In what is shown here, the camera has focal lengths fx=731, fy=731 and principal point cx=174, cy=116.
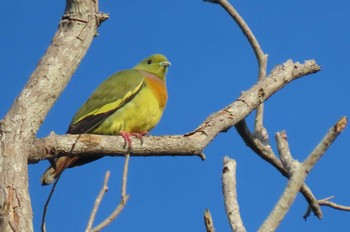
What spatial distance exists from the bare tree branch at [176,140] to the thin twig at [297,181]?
1.98m

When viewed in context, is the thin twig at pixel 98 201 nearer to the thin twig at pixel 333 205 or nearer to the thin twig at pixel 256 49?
the thin twig at pixel 333 205

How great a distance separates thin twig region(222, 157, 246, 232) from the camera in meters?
4.48

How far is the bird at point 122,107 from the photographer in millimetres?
7121

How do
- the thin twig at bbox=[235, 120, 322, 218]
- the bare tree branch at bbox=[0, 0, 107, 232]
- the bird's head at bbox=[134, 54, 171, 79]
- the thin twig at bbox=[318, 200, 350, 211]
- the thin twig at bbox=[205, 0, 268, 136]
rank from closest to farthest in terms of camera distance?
the bare tree branch at bbox=[0, 0, 107, 232] → the thin twig at bbox=[318, 200, 350, 211] → the thin twig at bbox=[235, 120, 322, 218] → the thin twig at bbox=[205, 0, 268, 136] → the bird's head at bbox=[134, 54, 171, 79]

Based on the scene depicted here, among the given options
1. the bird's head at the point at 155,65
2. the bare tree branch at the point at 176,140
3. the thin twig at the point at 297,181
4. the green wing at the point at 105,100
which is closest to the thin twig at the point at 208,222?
the thin twig at the point at 297,181

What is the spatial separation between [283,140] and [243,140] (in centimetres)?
108

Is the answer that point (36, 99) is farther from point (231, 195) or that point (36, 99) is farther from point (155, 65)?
point (155, 65)

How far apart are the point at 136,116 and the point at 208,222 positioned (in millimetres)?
3668

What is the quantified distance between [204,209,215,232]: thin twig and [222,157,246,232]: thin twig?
732 mm

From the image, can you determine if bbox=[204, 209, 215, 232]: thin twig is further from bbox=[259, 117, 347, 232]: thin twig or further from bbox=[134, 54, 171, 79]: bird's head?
bbox=[134, 54, 171, 79]: bird's head

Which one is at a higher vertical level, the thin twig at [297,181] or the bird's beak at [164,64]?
the bird's beak at [164,64]

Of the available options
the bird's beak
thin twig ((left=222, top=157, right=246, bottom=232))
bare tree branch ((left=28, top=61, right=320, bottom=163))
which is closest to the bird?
the bird's beak

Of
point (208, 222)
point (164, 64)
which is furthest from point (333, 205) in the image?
point (164, 64)

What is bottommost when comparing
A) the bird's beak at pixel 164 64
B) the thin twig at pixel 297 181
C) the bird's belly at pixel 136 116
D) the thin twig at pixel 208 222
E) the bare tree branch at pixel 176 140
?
the thin twig at pixel 208 222
